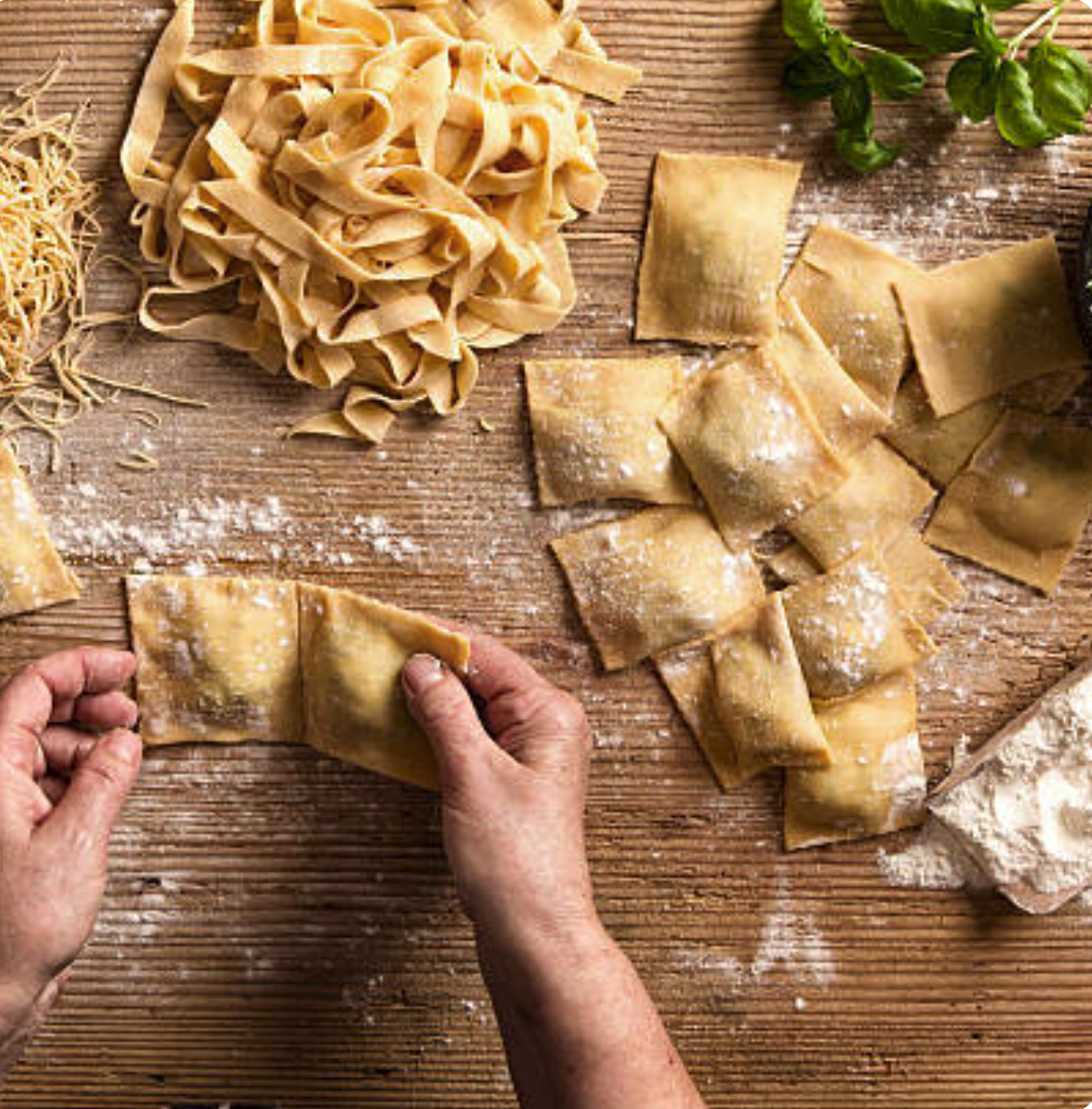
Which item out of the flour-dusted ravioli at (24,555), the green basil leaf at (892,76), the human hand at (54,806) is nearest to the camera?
the human hand at (54,806)

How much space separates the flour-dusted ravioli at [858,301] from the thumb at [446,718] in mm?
737

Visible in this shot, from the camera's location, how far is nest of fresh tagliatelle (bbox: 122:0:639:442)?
175cm

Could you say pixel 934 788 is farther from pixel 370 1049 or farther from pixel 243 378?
pixel 243 378

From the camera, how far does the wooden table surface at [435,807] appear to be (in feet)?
6.11

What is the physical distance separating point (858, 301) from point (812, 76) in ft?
1.04

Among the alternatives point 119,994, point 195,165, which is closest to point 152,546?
point 195,165


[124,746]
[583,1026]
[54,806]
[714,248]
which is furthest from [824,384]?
[54,806]

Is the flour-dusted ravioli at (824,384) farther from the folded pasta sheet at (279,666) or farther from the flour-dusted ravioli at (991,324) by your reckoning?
the folded pasta sheet at (279,666)

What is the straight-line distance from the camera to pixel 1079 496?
1.88 metres

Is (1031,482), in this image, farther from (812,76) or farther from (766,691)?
(812,76)

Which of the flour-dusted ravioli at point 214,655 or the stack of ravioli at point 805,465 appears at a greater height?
the stack of ravioli at point 805,465

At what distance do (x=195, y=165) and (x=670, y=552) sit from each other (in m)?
0.87

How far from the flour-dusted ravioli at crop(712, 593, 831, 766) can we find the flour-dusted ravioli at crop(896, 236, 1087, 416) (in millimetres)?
405

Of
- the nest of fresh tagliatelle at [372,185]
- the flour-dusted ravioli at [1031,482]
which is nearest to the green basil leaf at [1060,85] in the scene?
the flour-dusted ravioli at [1031,482]
